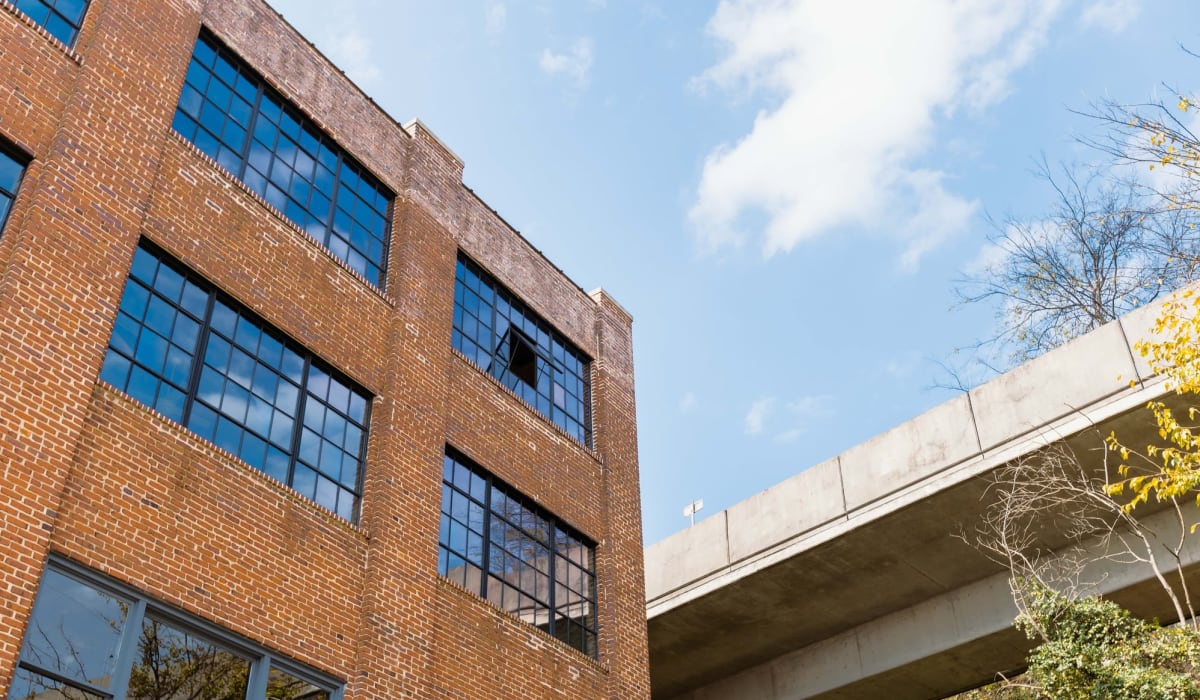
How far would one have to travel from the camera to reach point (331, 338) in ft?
47.1

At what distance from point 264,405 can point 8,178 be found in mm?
3554

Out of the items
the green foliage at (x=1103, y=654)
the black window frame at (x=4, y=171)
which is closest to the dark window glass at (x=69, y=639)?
the black window frame at (x=4, y=171)

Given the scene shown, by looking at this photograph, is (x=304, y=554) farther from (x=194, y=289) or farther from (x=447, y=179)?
(x=447, y=179)

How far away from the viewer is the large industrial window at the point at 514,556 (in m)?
15.0

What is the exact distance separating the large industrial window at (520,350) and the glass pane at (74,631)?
24.3ft

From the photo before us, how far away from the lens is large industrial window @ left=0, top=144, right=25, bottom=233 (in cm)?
1107

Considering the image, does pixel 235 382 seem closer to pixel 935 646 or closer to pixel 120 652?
pixel 120 652

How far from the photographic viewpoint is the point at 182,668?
10.8 meters

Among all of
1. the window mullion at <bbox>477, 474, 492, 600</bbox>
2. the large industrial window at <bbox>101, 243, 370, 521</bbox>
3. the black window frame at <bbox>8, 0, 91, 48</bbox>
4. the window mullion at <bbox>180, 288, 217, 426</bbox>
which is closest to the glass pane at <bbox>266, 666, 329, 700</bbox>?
the large industrial window at <bbox>101, 243, 370, 521</bbox>

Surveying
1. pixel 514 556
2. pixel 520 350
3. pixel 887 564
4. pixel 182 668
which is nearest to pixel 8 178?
pixel 182 668

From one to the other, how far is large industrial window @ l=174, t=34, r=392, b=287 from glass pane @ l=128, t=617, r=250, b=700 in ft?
19.0


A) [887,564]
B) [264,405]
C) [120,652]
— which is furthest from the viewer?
[887,564]

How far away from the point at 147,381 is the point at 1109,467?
14.0 metres

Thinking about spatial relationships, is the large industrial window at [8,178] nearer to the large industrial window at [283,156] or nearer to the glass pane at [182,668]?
the large industrial window at [283,156]
